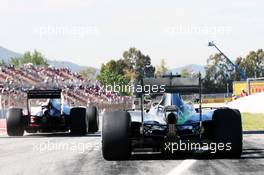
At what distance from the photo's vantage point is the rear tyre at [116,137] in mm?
11602

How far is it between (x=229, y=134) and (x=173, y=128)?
1.06 m

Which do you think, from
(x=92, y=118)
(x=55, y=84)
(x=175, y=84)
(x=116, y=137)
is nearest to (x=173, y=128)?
(x=175, y=84)

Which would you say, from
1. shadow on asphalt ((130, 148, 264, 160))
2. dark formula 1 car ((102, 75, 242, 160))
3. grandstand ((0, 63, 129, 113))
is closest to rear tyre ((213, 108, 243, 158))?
dark formula 1 car ((102, 75, 242, 160))

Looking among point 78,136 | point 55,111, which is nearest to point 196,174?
point 78,136

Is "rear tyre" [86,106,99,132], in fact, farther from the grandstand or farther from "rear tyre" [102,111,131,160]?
the grandstand

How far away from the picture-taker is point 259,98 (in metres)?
49.9

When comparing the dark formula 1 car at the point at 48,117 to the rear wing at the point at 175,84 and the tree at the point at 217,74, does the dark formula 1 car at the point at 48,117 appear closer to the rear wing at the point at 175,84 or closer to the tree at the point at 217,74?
the rear wing at the point at 175,84

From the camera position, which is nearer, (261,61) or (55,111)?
(55,111)

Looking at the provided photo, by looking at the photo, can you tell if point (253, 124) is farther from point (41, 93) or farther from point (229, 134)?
point (229, 134)

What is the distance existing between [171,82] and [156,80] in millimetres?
283

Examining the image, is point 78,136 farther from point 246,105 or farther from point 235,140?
point 246,105

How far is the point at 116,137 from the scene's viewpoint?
457 inches

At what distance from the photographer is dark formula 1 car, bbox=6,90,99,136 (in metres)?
21.8

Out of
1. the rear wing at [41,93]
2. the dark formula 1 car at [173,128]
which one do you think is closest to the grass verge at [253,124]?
Answer: the rear wing at [41,93]
